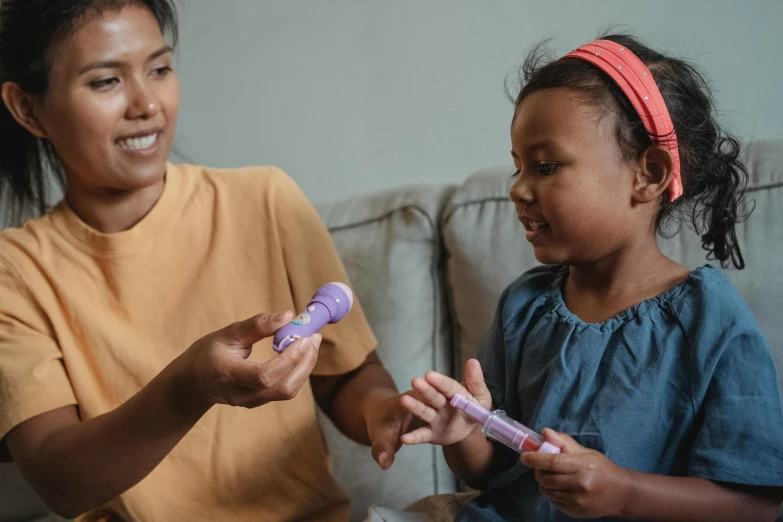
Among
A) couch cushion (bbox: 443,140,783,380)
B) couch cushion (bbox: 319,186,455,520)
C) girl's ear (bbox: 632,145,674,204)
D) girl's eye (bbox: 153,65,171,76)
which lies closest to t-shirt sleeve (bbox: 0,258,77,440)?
girl's eye (bbox: 153,65,171,76)

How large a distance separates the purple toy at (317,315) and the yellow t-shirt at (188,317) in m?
0.28

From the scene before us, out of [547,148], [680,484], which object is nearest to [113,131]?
[547,148]

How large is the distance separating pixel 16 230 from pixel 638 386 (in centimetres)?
93

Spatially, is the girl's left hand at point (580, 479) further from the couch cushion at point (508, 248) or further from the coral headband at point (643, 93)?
the couch cushion at point (508, 248)

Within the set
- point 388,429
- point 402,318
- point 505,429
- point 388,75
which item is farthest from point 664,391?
point 388,75

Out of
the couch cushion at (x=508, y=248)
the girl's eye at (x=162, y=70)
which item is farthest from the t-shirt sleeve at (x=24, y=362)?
the couch cushion at (x=508, y=248)

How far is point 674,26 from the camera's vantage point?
149 cm

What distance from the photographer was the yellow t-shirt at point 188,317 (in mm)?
1179

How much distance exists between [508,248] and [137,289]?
60 centimetres

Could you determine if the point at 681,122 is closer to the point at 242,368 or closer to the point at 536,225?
the point at 536,225

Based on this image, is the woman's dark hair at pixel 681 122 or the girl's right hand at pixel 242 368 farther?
the woman's dark hair at pixel 681 122

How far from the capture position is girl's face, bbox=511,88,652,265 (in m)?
0.95

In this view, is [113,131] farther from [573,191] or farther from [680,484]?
[680,484]

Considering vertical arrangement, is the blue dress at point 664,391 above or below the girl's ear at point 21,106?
below
